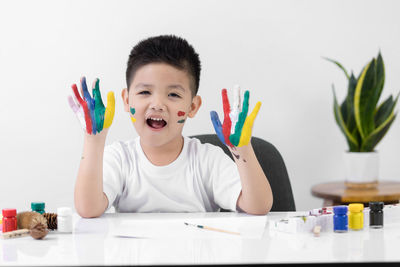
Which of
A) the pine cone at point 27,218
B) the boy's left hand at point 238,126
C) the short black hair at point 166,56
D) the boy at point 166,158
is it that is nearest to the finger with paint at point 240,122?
the boy's left hand at point 238,126

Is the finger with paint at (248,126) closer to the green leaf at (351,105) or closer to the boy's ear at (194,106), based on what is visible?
the boy's ear at (194,106)

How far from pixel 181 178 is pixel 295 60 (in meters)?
1.30

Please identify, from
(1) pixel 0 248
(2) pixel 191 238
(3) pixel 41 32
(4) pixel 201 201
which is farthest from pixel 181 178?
(3) pixel 41 32

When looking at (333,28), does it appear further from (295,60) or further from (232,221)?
(232,221)

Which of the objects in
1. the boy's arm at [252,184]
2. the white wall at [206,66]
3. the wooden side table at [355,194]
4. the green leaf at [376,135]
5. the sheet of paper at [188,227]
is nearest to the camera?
the sheet of paper at [188,227]

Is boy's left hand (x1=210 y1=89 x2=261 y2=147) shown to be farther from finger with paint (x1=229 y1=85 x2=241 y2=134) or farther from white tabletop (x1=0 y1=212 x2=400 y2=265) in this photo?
white tabletop (x1=0 y1=212 x2=400 y2=265)

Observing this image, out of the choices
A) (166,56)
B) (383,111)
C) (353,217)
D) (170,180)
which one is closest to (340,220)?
(353,217)

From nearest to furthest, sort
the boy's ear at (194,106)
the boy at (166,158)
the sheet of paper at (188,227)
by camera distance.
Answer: the sheet of paper at (188,227), the boy at (166,158), the boy's ear at (194,106)

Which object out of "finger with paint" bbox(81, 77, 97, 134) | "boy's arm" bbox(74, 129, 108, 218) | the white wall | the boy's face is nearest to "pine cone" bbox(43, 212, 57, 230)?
"boy's arm" bbox(74, 129, 108, 218)

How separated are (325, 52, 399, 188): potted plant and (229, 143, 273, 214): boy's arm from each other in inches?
45.1

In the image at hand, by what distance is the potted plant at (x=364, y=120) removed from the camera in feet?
7.52

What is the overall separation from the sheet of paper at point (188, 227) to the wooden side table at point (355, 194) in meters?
1.00

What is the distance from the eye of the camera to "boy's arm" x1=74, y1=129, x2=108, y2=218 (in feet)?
4.03

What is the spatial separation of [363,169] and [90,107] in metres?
1.54
